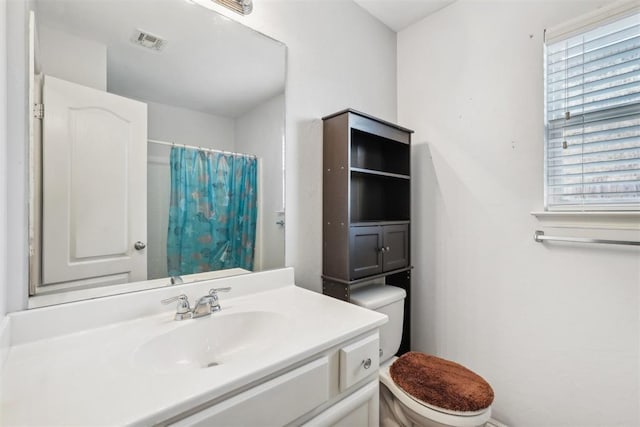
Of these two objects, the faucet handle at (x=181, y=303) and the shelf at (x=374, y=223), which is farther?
the shelf at (x=374, y=223)

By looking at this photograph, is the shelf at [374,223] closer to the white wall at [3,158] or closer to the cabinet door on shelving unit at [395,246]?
the cabinet door on shelving unit at [395,246]

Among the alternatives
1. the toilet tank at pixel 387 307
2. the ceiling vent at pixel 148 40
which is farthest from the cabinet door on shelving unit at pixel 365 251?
the ceiling vent at pixel 148 40

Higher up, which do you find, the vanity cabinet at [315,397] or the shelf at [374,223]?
the shelf at [374,223]

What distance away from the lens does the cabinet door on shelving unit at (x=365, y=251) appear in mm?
1345

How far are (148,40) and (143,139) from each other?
36 centimetres

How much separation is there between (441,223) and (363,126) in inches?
30.7

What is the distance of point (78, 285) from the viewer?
87 centimetres

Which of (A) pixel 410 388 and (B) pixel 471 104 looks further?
(B) pixel 471 104

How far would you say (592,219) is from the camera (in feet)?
3.98

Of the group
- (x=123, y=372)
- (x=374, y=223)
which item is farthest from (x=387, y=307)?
(x=123, y=372)

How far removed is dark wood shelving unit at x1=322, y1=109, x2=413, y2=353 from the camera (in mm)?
1343

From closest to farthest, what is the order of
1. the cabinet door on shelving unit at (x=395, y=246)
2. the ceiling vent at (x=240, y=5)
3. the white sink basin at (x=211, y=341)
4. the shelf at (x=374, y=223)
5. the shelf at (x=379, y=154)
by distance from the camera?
1. the white sink basin at (x=211, y=341)
2. the ceiling vent at (x=240, y=5)
3. the shelf at (x=374, y=223)
4. the cabinet door on shelving unit at (x=395, y=246)
5. the shelf at (x=379, y=154)

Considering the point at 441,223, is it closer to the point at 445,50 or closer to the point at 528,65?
the point at 528,65

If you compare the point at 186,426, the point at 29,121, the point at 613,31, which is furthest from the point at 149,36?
the point at 613,31
